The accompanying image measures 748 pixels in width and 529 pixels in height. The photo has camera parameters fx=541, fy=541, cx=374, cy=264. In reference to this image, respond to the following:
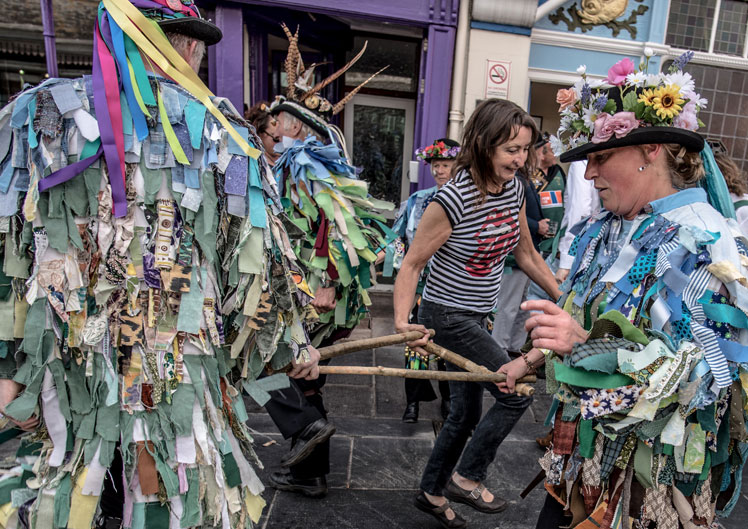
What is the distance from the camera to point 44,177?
1.47 metres

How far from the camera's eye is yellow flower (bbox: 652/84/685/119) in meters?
1.69

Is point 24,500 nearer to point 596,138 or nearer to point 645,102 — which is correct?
point 596,138

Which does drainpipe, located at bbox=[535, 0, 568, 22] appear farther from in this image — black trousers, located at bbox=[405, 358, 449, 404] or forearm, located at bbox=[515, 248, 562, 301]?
black trousers, located at bbox=[405, 358, 449, 404]

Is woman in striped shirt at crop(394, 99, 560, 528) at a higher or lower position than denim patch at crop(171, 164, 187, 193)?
lower

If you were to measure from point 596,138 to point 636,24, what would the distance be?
19.8 feet

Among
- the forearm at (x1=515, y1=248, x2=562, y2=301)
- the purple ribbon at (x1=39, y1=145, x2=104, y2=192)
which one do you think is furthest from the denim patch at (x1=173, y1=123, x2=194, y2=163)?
the forearm at (x1=515, y1=248, x2=562, y2=301)

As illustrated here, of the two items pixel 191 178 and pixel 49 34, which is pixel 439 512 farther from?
pixel 49 34

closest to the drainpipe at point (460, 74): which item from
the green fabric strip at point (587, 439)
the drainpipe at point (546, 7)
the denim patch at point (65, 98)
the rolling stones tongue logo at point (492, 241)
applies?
the drainpipe at point (546, 7)

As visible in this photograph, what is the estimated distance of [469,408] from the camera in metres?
2.62

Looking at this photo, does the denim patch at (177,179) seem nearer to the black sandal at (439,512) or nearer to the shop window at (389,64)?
the black sandal at (439,512)

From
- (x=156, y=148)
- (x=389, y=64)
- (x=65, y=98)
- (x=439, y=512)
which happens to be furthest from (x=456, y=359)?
(x=389, y=64)

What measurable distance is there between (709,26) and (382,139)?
4.54 m

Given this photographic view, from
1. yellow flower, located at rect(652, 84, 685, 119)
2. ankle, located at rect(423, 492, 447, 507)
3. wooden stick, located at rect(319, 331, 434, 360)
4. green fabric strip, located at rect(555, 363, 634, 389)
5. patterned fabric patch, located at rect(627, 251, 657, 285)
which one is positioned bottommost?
ankle, located at rect(423, 492, 447, 507)

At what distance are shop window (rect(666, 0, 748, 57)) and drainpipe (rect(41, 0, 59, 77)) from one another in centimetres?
717
